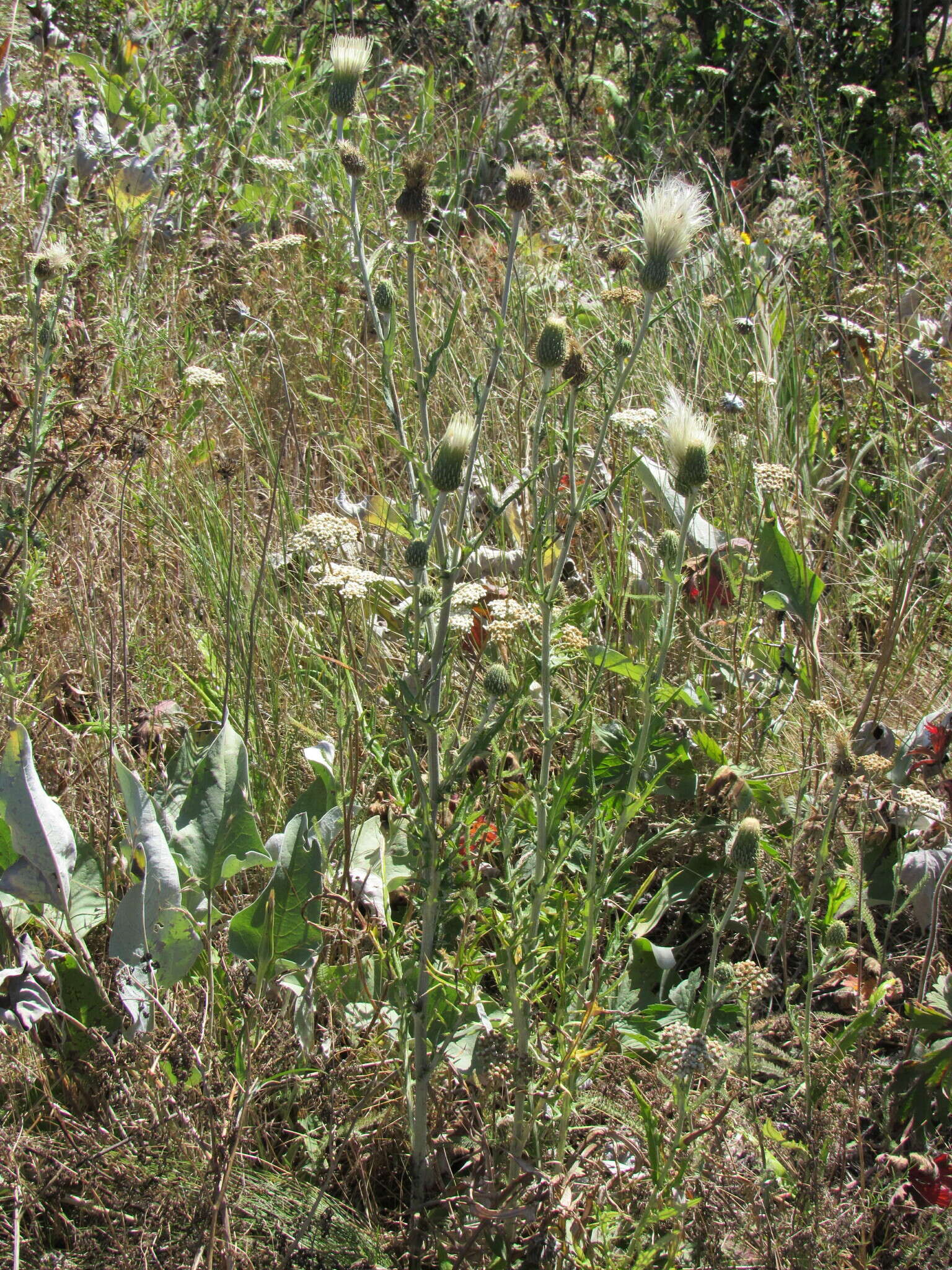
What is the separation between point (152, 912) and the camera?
4.80 ft

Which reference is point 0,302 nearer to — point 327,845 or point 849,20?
point 327,845

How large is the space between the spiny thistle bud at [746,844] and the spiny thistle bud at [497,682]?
0.34 meters

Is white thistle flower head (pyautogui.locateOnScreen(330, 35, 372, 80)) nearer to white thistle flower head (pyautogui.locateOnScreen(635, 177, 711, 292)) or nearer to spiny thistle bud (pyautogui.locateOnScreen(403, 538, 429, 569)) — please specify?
white thistle flower head (pyautogui.locateOnScreen(635, 177, 711, 292))

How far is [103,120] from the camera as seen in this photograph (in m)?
3.85

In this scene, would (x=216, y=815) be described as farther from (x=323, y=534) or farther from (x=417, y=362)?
(x=417, y=362)

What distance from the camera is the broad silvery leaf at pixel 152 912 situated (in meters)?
1.45

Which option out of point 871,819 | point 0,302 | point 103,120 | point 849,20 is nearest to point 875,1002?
point 871,819

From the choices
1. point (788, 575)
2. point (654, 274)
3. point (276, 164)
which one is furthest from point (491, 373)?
point (276, 164)

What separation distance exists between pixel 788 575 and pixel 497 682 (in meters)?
0.94

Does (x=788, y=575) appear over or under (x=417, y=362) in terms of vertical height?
over

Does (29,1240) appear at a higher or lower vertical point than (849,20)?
lower

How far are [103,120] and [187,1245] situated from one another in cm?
387

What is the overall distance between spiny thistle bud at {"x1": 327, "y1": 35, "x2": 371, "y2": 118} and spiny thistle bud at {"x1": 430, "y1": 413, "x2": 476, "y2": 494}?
655mm

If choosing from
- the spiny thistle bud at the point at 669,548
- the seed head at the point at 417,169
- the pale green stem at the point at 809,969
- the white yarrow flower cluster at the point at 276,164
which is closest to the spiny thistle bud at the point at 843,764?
the pale green stem at the point at 809,969
